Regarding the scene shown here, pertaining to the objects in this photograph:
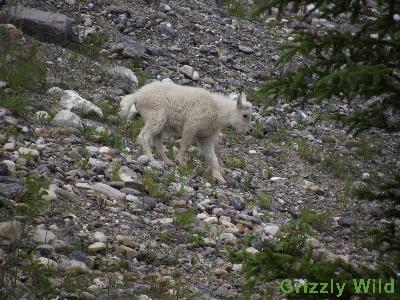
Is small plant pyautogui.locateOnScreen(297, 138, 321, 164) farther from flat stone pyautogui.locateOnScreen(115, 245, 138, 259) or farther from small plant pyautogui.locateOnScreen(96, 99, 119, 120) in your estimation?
flat stone pyautogui.locateOnScreen(115, 245, 138, 259)

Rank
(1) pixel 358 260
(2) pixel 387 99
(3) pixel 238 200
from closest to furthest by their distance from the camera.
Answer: (2) pixel 387 99
(1) pixel 358 260
(3) pixel 238 200

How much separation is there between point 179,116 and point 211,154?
0.89 metres

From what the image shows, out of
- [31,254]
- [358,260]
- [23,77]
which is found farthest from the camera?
[23,77]

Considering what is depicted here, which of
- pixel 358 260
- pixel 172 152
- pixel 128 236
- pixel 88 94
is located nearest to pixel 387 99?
pixel 128 236

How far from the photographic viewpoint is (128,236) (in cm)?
821

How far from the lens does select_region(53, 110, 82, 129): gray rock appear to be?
38.0 feet

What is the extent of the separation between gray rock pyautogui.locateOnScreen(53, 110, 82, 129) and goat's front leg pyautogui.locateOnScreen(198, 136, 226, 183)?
2.36 meters

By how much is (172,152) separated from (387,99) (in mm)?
8027

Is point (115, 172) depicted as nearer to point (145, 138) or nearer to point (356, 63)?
point (145, 138)

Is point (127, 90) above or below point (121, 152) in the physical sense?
above

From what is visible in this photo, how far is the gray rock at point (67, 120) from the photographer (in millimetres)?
11570

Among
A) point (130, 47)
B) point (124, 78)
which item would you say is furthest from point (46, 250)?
point (130, 47)

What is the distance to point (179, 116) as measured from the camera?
12.5m

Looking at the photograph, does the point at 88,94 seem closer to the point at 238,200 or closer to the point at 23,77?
the point at 23,77
